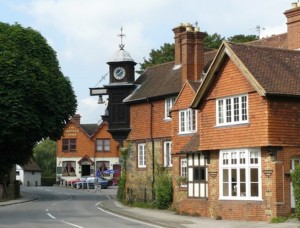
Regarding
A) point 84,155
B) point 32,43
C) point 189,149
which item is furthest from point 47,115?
point 84,155

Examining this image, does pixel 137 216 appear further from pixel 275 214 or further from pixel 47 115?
pixel 47 115

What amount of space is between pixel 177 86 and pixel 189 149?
7154 mm

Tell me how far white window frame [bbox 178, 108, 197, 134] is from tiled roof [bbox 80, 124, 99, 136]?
58.4 m

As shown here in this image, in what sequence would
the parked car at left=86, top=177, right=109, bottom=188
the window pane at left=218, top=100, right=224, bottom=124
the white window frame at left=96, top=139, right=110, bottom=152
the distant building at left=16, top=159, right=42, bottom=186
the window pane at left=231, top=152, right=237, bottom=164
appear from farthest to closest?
the distant building at left=16, top=159, right=42, bottom=186
the white window frame at left=96, top=139, right=110, bottom=152
the parked car at left=86, top=177, right=109, bottom=188
the window pane at left=218, top=100, right=224, bottom=124
the window pane at left=231, top=152, right=237, bottom=164

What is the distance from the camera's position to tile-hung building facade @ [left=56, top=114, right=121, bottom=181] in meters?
90.3

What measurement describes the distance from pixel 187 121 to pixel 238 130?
7472 mm

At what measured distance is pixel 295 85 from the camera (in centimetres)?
2723

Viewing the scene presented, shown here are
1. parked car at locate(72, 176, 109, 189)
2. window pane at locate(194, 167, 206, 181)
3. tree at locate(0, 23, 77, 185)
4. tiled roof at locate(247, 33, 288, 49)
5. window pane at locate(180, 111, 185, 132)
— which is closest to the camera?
window pane at locate(194, 167, 206, 181)

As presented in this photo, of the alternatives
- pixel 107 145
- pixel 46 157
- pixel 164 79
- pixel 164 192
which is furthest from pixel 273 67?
pixel 46 157

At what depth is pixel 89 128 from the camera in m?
98.4

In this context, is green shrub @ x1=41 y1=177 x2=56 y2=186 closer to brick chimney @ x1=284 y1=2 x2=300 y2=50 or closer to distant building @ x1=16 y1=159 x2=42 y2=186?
distant building @ x1=16 y1=159 x2=42 y2=186

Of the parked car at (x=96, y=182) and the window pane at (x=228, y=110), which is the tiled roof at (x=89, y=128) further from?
the window pane at (x=228, y=110)

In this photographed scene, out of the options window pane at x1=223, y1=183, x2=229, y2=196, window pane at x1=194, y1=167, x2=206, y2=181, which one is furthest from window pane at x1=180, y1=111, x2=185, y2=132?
window pane at x1=223, y1=183, x2=229, y2=196

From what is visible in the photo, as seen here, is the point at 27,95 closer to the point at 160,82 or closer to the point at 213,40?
the point at 160,82
